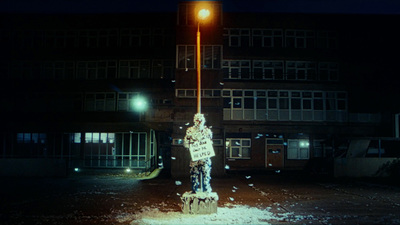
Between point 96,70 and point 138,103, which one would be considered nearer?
point 138,103

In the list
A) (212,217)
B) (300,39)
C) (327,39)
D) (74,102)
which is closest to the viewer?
(212,217)

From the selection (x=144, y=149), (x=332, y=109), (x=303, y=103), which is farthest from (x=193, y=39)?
(x=332, y=109)

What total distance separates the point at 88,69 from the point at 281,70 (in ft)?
53.3

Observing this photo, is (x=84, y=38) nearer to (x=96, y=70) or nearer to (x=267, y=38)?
(x=96, y=70)

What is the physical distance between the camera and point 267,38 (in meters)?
31.1

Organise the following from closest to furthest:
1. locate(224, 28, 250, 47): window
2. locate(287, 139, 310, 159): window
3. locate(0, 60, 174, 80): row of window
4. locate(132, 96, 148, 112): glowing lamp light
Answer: locate(132, 96, 148, 112): glowing lamp light → locate(0, 60, 174, 80): row of window → locate(224, 28, 250, 47): window → locate(287, 139, 310, 159): window

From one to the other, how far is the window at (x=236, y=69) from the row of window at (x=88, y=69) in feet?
15.0

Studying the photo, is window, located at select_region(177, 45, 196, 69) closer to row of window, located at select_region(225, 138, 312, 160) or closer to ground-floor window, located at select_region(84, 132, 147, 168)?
ground-floor window, located at select_region(84, 132, 147, 168)

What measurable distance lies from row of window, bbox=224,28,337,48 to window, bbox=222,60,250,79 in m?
1.46

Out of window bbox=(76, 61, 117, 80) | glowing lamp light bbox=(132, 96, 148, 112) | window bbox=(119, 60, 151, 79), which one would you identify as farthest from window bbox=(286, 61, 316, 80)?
window bbox=(76, 61, 117, 80)

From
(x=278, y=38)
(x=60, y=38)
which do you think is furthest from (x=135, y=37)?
(x=278, y=38)

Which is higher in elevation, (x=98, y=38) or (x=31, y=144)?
(x=98, y=38)

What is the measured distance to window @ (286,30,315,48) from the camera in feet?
102

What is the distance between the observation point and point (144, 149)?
28375 millimetres
